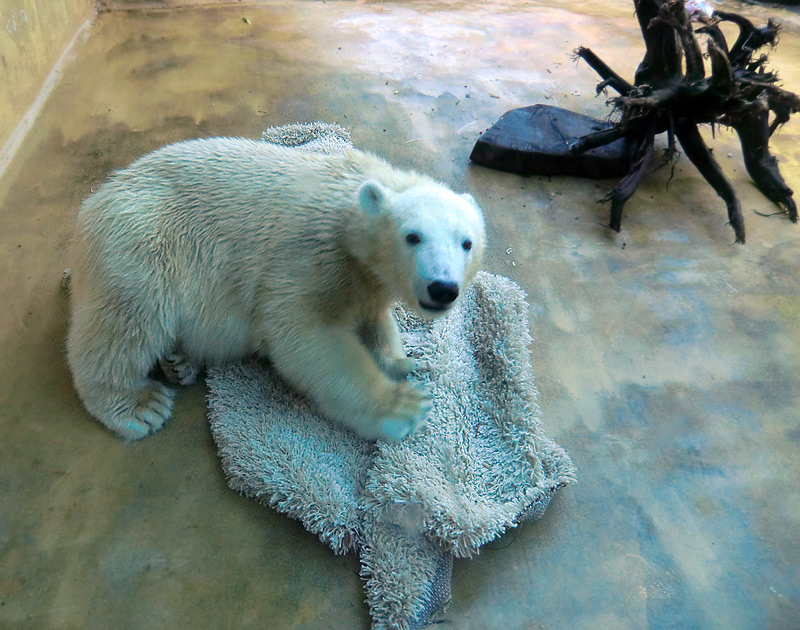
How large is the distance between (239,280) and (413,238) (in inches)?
28.9

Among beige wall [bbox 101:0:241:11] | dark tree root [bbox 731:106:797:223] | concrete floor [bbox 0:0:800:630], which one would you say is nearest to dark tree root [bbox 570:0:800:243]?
dark tree root [bbox 731:106:797:223]

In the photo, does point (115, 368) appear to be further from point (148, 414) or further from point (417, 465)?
point (417, 465)

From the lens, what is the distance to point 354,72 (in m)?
4.54

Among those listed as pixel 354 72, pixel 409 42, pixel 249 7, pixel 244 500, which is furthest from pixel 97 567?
pixel 249 7

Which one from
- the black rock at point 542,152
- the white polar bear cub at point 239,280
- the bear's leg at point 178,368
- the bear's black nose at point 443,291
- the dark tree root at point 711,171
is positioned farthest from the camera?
the black rock at point 542,152

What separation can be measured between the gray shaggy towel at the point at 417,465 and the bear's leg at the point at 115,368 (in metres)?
0.23

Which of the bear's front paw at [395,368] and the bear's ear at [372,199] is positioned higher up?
the bear's ear at [372,199]

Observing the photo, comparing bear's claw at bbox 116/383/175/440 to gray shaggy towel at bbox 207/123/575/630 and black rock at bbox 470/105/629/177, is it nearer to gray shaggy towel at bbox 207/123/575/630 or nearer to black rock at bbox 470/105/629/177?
gray shaggy towel at bbox 207/123/575/630

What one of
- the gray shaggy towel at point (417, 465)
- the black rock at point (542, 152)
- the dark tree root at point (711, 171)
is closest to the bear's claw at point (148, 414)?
the gray shaggy towel at point (417, 465)

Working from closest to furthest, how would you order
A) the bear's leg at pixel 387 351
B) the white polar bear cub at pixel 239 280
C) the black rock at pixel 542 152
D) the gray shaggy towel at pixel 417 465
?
the gray shaggy towel at pixel 417 465, the white polar bear cub at pixel 239 280, the bear's leg at pixel 387 351, the black rock at pixel 542 152

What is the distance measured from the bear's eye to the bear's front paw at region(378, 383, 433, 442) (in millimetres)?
598

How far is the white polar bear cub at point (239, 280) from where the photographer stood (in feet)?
6.79

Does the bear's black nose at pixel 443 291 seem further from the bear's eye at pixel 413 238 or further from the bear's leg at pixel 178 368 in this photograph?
the bear's leg at pixel 178 368

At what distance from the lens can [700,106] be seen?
343 centimetres
